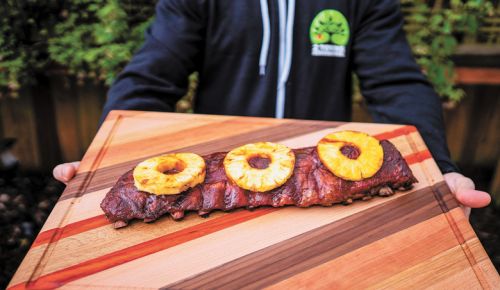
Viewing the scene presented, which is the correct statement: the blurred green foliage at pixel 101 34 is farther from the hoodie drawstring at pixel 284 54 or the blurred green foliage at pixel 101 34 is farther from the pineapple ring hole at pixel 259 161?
the pineapple ring hole at pixel 259 161

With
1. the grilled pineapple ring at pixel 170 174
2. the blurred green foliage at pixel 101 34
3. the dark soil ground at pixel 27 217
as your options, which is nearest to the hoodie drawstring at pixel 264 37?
the grilled pineapple ring at pixel 170 174

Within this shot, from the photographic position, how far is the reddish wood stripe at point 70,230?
57.9 inches

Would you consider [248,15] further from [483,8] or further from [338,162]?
[483,8]

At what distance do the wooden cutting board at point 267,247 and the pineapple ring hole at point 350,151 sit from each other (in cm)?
18

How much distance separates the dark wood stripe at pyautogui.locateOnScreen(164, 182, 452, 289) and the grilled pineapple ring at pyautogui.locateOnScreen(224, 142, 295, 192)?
217 mm

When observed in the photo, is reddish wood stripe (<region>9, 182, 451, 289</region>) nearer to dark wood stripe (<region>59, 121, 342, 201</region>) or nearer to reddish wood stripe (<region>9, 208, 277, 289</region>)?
reddish wood stripe (<region>9, 208, 277, 289</region>)

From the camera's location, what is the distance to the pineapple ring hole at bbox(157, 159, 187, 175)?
64.7 inches

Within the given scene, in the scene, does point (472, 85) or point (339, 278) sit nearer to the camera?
point (339, 278)

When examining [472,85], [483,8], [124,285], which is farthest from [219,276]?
[472,85]

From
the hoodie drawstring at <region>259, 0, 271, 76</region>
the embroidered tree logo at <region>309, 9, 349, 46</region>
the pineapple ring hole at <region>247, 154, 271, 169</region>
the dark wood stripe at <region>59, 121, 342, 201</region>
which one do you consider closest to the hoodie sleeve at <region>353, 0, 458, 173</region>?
the embroidered tree logo at <region>309, 9, 349, 46</region>

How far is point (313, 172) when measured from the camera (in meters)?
1.70

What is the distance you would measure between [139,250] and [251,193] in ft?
1.39

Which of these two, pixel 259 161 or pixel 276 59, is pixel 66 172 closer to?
pixel 259 161

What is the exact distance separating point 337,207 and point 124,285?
772 mm
